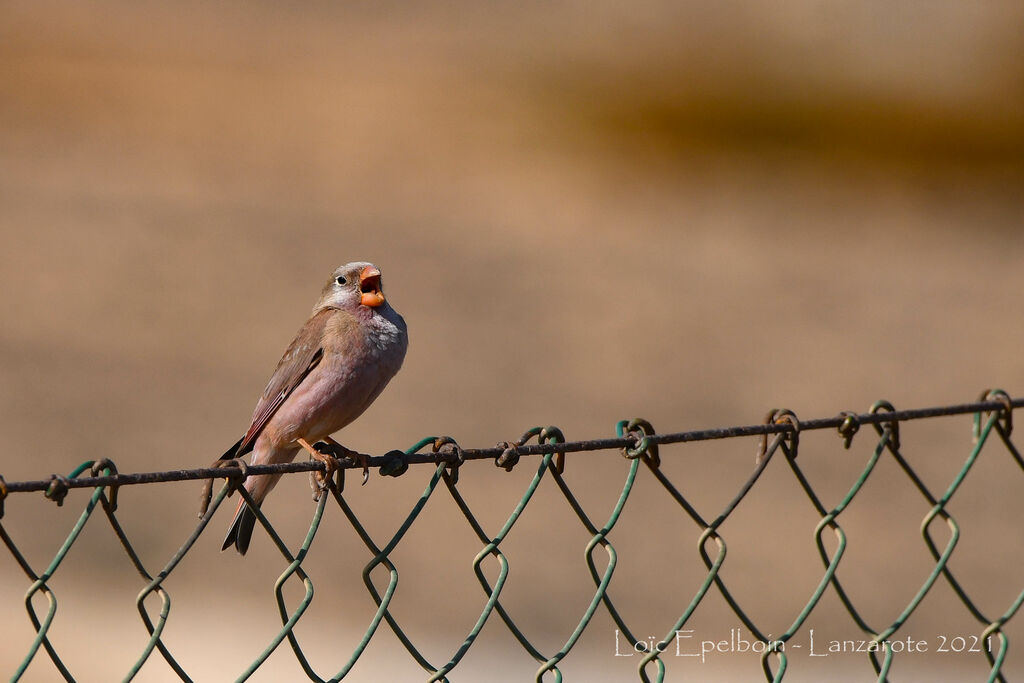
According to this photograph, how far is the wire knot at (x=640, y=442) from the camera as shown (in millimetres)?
2676

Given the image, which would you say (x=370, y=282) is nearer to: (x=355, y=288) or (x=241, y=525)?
(x=355, y=288)

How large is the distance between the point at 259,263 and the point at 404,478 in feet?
12.1

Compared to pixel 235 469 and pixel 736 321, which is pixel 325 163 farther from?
pixel 235 469

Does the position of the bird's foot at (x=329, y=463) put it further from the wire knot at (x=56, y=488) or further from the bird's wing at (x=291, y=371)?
the wire knot at (x=56, y=488)

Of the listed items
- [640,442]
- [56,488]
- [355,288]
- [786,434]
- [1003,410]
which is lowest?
[56,488]

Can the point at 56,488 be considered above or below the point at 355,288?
below

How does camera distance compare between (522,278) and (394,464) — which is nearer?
(394,464)

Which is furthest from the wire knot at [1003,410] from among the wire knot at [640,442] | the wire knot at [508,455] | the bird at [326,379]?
the bird at [326,379]

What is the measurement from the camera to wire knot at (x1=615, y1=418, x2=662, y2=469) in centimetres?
268

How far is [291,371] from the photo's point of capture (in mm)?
3922

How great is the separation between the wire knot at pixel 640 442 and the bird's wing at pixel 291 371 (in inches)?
55.1

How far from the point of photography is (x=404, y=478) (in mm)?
8102

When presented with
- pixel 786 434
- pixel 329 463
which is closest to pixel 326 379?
pixel 329 463

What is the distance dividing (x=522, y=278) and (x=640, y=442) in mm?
8761
